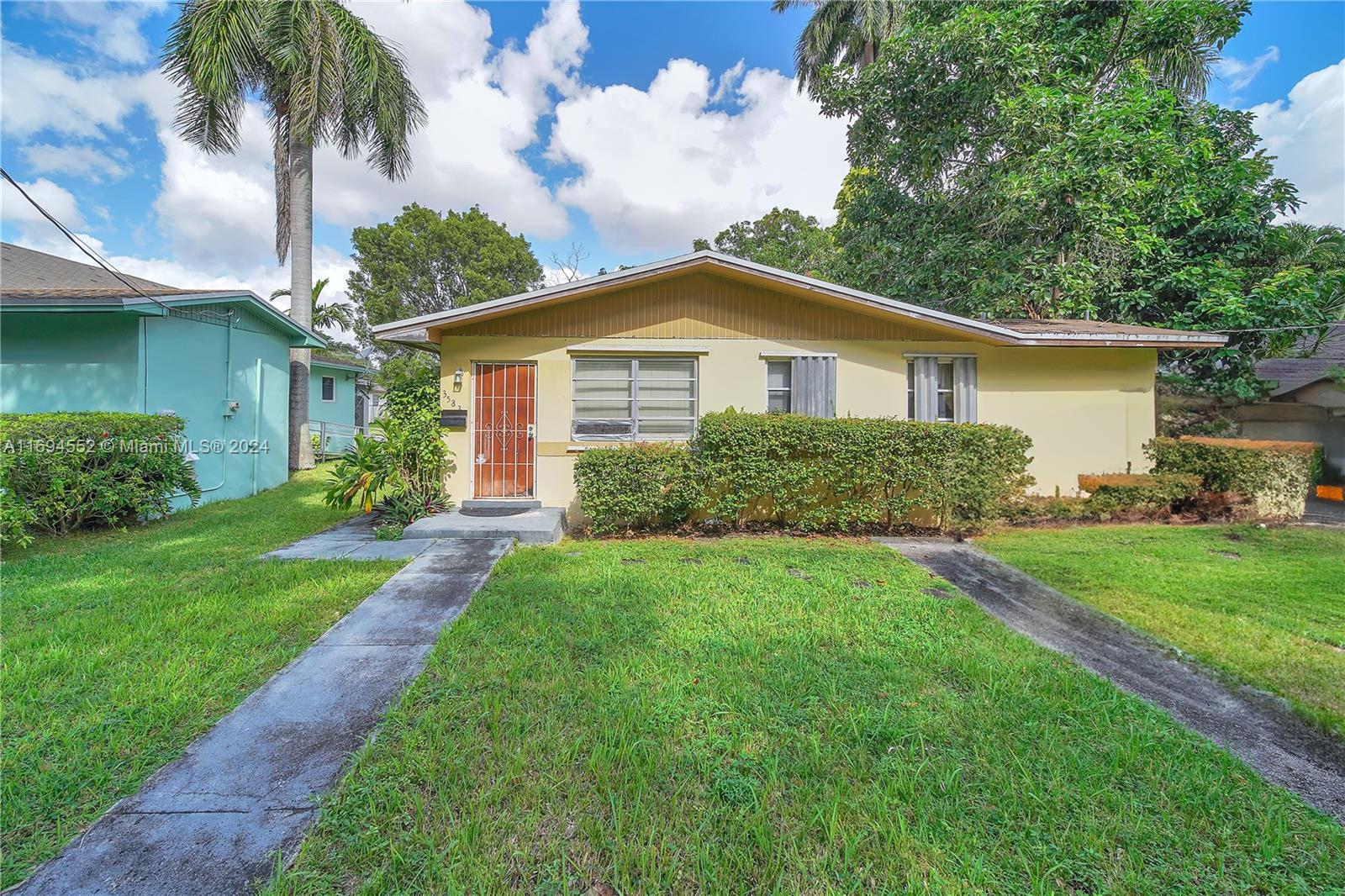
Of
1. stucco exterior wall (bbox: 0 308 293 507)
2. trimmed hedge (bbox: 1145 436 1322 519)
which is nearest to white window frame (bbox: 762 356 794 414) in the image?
trimmed hedge (bbox: 1145 436 1322 519)

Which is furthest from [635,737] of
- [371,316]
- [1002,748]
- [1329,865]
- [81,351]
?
[371,316]

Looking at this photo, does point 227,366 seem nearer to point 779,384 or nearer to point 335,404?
point 779,384

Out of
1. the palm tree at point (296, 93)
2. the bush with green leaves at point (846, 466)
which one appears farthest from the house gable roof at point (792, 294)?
the palm tree at point (296, 93)

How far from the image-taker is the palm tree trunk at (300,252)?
12.3m

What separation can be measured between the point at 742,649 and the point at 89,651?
403 centimetres

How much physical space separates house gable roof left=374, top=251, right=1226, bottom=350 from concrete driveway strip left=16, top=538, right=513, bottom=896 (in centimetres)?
469

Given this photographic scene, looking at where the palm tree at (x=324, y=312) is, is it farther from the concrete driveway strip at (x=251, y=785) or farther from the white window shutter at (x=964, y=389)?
the white window shutter at (x=964, y=389)

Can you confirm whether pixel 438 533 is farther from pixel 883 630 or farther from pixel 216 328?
pixel 216 328

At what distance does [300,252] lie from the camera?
40.9ft

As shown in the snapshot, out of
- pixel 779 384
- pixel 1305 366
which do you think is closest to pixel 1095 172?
pixel 779 384

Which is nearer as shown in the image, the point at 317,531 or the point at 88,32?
the point at 317,531

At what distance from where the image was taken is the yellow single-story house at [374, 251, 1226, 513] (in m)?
7.43

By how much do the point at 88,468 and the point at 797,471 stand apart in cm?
895

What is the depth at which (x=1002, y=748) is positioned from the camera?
2297 millimetres
